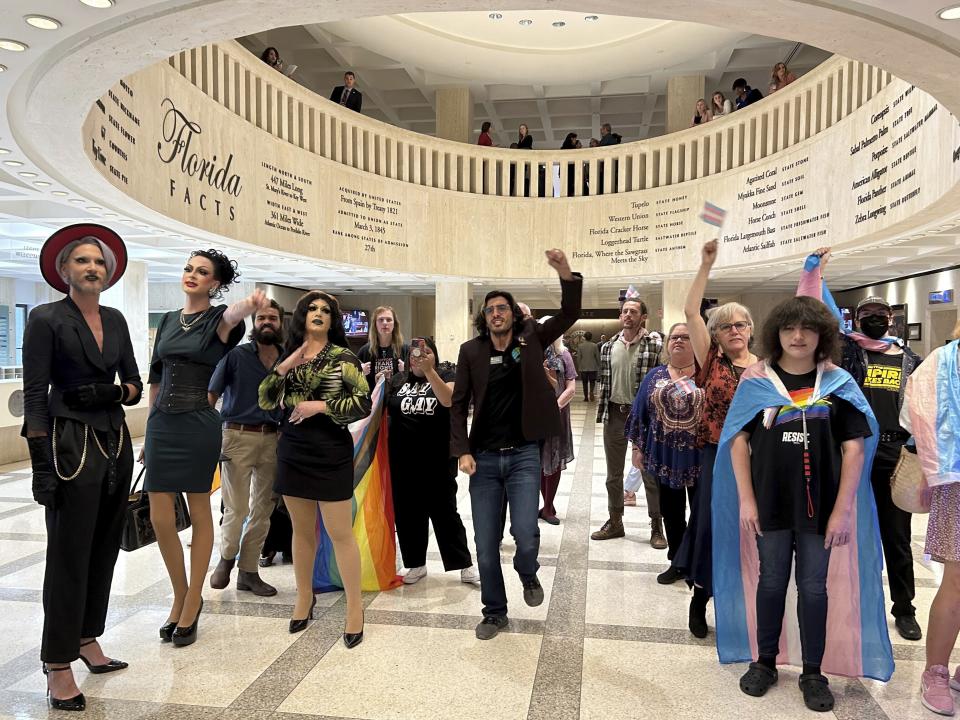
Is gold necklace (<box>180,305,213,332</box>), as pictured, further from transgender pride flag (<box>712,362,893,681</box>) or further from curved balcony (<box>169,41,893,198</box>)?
curved balcony (<box>169,41,893,198</box>)

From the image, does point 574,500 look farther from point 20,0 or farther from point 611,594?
point 20,0

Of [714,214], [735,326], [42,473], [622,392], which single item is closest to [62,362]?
[42,473]

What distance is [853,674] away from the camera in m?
2.67

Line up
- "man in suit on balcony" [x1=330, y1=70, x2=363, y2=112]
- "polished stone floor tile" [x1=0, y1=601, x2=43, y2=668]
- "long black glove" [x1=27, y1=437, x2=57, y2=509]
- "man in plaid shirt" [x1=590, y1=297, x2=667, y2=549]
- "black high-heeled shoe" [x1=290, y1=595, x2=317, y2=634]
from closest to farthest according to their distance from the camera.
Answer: "long black glove" [x1=27, y1=437, x2=57, y2=509] < "polished stone floor tile" [x1=0, y1=601, x2=43, y2=668] < "black high-heeled shoe" [x1=290, y1=595, x2=317, y2=634] < "man in plaid shirt" [x1=590, y1=297, x2=667, y2=549] < "man in suit on balcony" [x1=330, y1=70, x2=363, y2=112]

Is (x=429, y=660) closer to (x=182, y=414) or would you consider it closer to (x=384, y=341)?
(x=182, y=414)

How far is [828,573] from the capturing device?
2746mm

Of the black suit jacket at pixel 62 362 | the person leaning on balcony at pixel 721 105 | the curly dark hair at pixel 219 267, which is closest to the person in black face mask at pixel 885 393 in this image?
the curly dark hair at pixel 219 267

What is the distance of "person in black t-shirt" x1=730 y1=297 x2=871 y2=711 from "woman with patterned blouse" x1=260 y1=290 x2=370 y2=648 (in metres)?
1.67

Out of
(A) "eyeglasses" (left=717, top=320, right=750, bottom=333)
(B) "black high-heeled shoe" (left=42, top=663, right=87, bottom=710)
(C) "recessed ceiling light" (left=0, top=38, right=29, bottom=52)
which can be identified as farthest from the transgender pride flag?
(C) "recessed ceiling light" (left=0, top=38, right=29, bottom=52)

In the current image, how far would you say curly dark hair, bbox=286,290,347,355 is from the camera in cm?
314

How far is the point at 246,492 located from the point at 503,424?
157 cm

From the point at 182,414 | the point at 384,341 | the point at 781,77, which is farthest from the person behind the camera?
the point at 781,77

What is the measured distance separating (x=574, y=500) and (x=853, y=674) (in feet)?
11.2

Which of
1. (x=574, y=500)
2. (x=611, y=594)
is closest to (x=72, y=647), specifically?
(x=611, y=594)
